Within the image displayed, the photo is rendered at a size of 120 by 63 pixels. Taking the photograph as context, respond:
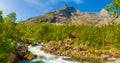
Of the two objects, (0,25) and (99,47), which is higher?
(0,25)

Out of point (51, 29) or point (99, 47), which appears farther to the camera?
point (51, 29)

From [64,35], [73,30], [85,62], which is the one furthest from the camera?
[73,30]

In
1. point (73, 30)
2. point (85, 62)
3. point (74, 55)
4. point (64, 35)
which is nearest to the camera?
point (85, 62)

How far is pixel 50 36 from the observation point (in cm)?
13738

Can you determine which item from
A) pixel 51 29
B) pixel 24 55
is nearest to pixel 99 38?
pixel 51 29

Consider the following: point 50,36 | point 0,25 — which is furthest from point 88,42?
point 0,25

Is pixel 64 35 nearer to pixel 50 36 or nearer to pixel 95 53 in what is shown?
pixel 50 36

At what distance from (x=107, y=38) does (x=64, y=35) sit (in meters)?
26.3

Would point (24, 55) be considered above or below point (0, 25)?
below

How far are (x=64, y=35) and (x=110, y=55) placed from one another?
153 ft

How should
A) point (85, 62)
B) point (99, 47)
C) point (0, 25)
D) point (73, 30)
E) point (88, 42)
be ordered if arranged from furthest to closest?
point (73, 30)
point (88, 42)
point (99, 47)
point (85, 62)
point (0, 25)

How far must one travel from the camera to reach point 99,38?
392ft

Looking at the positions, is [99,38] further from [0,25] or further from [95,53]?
[0,25]

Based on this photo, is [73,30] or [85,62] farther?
[73,30]
